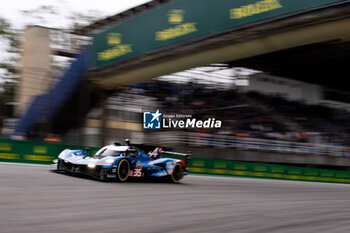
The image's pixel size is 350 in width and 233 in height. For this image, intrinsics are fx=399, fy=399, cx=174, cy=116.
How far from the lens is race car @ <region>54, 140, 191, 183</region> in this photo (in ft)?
28.8

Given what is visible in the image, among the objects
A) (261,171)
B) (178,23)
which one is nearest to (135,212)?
(178,23)

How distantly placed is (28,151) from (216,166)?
8100mm

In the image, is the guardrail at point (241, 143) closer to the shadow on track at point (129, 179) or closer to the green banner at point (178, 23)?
the green banner at point (178, 23)

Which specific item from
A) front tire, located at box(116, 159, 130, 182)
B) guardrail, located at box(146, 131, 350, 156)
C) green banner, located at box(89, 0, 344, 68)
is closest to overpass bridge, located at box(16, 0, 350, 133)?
green banner, located at box(89, 0, 344, 68)

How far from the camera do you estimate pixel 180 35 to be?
14969 mm

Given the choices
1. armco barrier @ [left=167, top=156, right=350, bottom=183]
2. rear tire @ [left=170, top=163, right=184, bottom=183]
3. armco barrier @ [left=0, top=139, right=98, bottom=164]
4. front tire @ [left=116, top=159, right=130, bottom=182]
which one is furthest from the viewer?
armco barrier @ [left=167, top=156, right=350, bottom=183]

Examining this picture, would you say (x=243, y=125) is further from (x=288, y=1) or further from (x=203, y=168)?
(x=288, y=1)

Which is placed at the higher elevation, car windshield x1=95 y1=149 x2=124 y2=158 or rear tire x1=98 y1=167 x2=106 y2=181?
car windshield x1=95 y1=149 x2=124 y2=158

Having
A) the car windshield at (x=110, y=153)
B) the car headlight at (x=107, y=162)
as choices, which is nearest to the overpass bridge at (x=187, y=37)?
the car windshield at (x=110, y=153)

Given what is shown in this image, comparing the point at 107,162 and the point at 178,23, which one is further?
the point at 178,23

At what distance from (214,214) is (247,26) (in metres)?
8.60

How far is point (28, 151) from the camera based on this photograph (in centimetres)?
1334

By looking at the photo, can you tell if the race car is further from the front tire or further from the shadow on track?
the shadow on track

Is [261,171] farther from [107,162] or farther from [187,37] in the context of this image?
[107,162]
